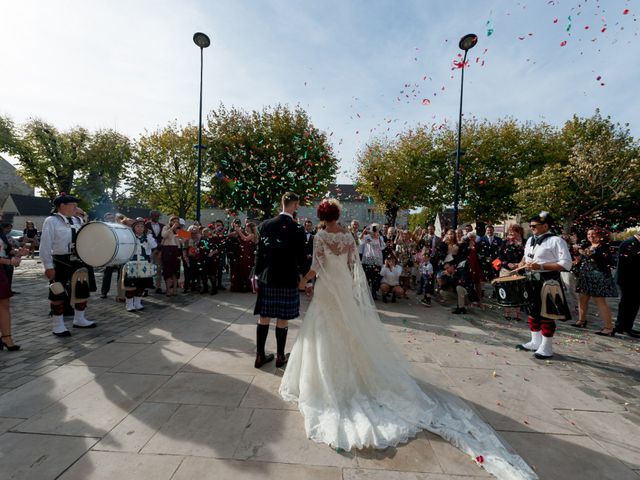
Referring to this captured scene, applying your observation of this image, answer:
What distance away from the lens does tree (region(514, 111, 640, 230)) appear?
18375mm

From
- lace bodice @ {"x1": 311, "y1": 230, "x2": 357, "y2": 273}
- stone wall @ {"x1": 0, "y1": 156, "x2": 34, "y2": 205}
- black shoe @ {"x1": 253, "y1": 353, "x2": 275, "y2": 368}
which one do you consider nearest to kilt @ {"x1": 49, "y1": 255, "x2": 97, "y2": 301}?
black shoe @ {"x1": 253, "y1": 353, "x2": 275, "y2": 368}

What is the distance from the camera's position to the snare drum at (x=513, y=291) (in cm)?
523

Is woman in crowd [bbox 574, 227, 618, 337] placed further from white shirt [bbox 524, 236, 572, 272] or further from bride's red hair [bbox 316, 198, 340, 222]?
bride's red hair [bbox 316, 198, 340, 222]

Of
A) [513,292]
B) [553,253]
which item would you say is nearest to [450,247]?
[513,292]

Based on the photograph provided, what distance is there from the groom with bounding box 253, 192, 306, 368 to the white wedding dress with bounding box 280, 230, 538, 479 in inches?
14.8

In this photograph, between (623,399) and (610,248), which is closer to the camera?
(623,399)

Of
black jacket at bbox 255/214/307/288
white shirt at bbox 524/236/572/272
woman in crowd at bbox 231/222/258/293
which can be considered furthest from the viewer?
woman in crowd at bbox 231/222/258/293

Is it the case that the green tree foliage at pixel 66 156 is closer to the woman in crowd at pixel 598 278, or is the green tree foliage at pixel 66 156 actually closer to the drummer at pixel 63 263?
the drummer at pixel 63 263

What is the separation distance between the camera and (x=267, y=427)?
9.62 feet

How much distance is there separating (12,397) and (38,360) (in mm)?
1168

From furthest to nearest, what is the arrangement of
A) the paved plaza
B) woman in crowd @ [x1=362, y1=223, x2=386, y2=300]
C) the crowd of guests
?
woman in crowd @ [x1=362, y1=223, x2=386, y2=300] → the crowd of guests → the paved plaza

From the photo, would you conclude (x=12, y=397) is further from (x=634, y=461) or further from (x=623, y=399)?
(x=623, y=399)

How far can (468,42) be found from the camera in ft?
37.0

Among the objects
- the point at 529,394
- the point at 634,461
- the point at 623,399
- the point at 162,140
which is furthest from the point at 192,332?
the point at 162,140
